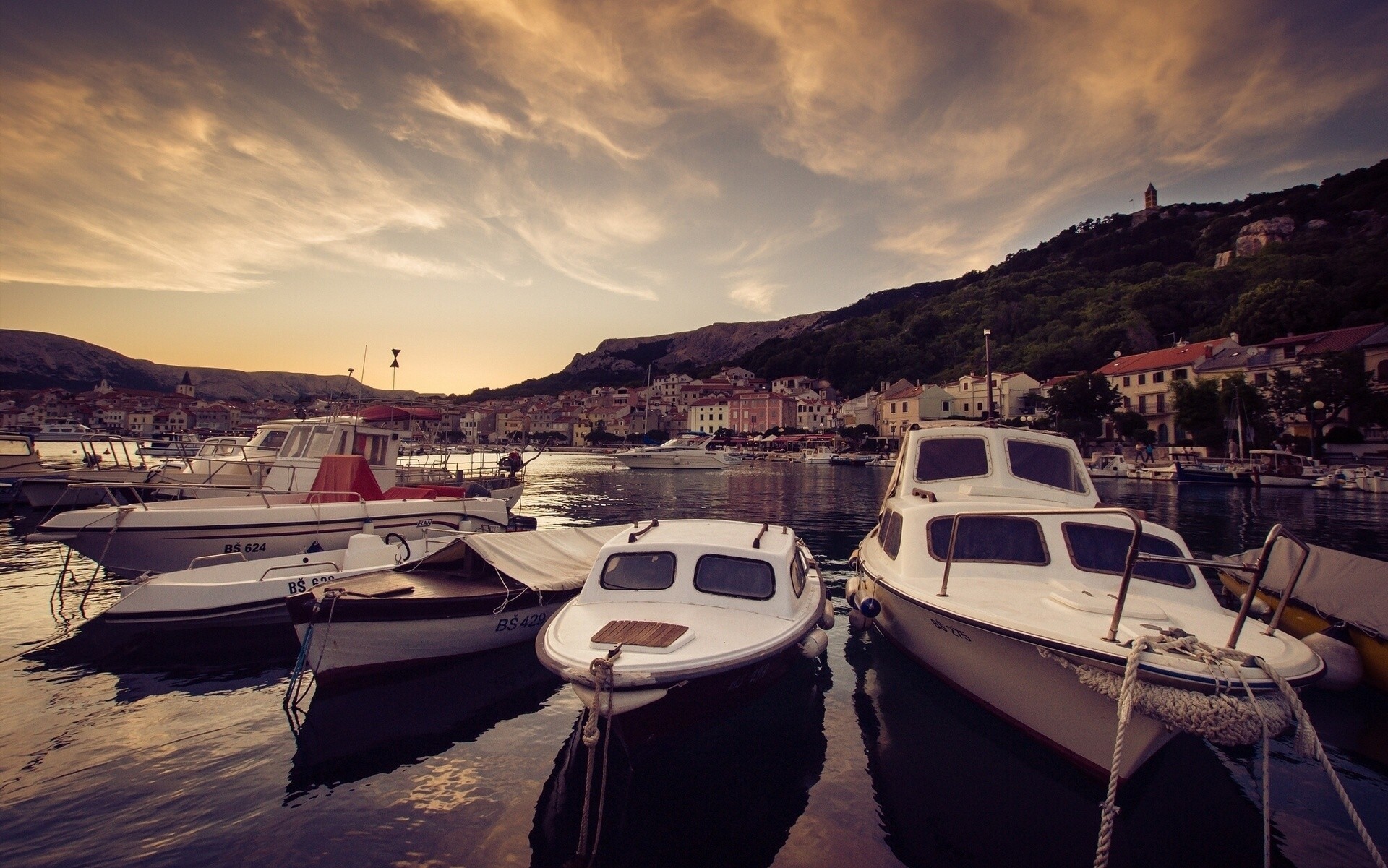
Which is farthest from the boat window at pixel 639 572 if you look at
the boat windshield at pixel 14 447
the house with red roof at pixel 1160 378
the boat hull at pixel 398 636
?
the house with red roof at pixel 1160 378

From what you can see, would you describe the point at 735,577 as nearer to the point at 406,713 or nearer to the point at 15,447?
the point at 406,713

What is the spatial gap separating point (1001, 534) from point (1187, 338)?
10534cm

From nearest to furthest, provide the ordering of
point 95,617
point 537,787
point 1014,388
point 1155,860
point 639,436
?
point 1155,860 < point 537,787 < point 95,617 < point 1014,388 < point 639,436

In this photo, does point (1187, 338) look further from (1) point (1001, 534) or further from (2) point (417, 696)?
(2) point (417, 696)

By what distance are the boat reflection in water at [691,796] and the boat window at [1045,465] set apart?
219 inches

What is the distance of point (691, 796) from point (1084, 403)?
74215 millimetres

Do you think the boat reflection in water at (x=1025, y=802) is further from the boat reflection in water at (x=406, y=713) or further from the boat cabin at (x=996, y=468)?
the boat reflection in water at (x=406, y=713)

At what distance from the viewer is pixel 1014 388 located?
85.1 m

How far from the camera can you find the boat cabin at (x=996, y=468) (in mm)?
9602

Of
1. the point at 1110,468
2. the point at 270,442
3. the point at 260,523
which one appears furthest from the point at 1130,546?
the point at 1110,468

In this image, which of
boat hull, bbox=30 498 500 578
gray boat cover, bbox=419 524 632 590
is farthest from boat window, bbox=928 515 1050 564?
boat hull, bbox=30 498 500 578

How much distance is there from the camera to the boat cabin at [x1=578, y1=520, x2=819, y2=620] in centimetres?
747

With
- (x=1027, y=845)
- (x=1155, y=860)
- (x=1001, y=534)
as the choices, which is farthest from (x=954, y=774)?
(x=1001, y=534)

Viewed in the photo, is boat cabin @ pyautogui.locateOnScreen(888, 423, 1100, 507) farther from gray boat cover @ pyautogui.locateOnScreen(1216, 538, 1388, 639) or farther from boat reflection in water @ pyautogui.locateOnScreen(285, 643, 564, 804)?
boat reflection in water @ pyautogui.locateOnScreen(285, 643, 564, 804)
